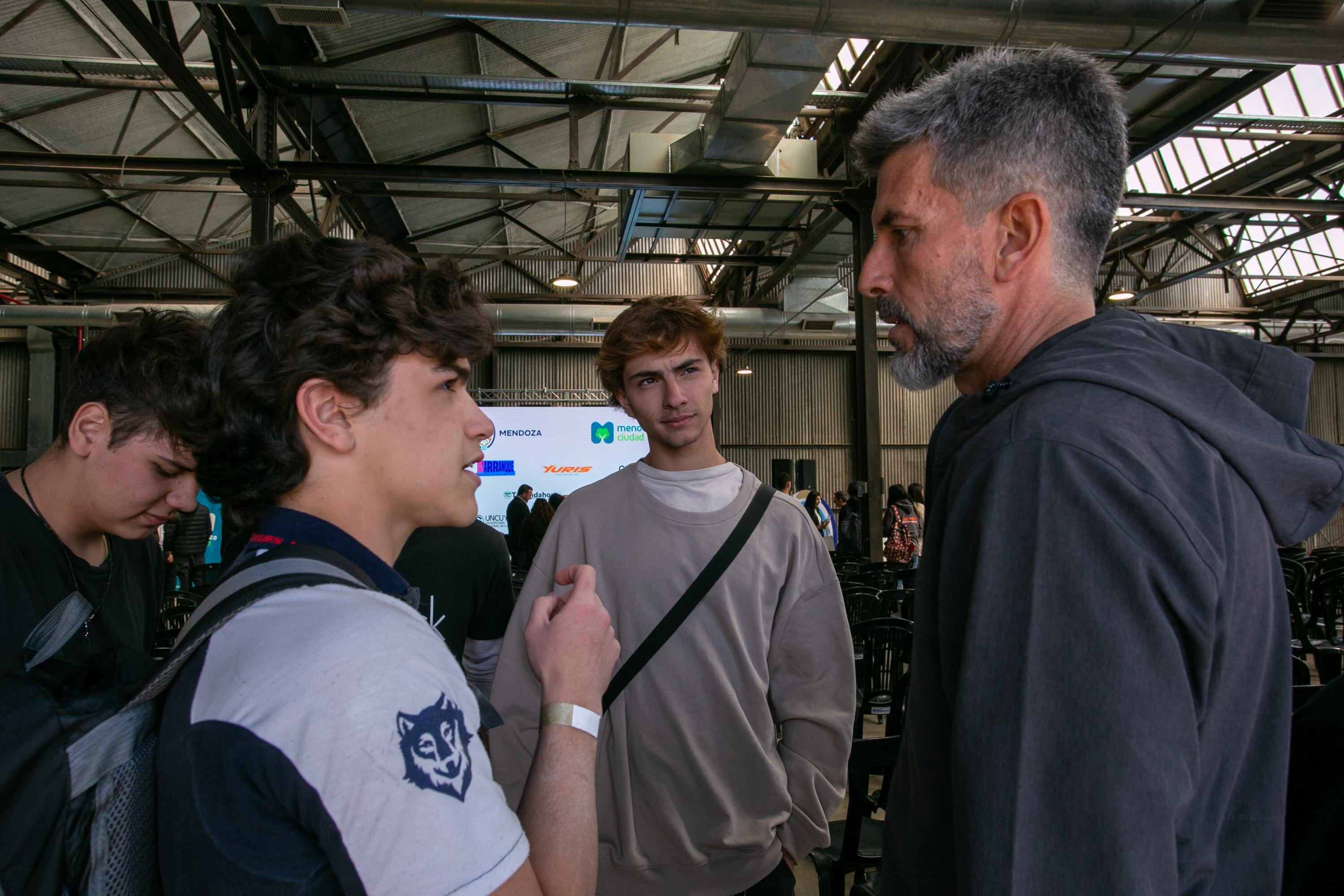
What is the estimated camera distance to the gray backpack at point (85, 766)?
667 millimetres

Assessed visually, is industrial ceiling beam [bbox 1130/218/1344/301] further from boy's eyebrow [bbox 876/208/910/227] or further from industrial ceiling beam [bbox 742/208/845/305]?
boy's eyebrow [bbox 876/208/910/227]

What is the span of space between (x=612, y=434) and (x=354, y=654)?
11995 millimetres

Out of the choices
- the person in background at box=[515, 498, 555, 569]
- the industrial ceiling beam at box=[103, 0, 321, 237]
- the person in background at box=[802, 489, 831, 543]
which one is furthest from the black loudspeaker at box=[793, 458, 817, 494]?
the industrial ceiling beam at box=[103, 0, 321, 237]

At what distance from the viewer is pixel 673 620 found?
1.61 m

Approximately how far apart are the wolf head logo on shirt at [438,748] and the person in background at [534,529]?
5.88m

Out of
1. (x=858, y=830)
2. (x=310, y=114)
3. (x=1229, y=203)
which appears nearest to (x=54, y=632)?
(x=858, y=830)

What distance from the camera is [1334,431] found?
17.9 meters

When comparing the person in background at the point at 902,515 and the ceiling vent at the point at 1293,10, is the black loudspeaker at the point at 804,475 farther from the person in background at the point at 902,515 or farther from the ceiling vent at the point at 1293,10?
the ceiling vent at the point at 1293,10

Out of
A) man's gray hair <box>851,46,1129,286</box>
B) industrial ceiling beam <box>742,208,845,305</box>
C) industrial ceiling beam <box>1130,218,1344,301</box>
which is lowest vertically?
man's gray hair <box>851,46,1129,286</box>

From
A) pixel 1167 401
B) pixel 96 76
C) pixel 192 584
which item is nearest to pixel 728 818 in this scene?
pixel 1167 401

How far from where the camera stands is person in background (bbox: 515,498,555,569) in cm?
694

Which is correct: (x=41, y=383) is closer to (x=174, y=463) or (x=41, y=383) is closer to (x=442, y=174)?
(x=442, y=174)

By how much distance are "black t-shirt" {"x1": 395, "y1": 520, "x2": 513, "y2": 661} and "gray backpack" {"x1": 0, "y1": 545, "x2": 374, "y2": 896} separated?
1.34m

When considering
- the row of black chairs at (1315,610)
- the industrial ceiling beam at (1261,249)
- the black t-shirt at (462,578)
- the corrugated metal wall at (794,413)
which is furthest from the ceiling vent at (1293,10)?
the corrugated metal wall at (794,413)
